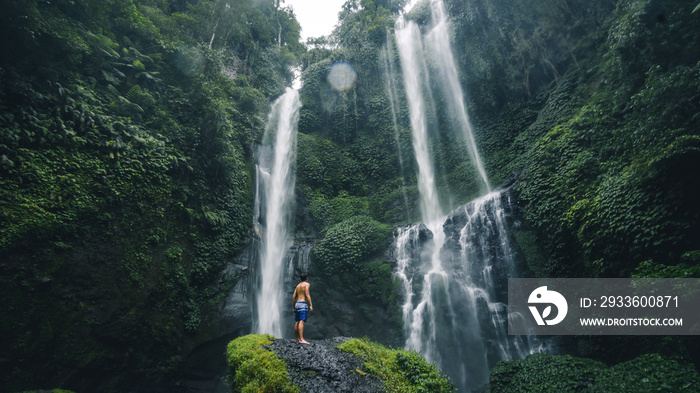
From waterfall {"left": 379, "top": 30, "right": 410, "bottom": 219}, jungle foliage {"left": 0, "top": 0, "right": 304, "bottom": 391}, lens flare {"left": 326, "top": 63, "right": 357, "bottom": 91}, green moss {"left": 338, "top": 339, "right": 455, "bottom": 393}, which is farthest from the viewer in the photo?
lens flare {"left": 326, "top": 63, "right": 357, "bottom": 91}

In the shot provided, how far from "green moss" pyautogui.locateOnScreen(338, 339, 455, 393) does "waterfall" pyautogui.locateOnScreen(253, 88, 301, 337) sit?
7.34 meters

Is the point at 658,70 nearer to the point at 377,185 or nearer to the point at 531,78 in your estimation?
the point at 531,78

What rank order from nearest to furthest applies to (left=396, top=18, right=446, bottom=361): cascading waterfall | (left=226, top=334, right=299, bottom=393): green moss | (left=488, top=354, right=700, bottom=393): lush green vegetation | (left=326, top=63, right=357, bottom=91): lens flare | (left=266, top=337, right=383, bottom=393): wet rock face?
(left=226, top=334, right=299, bottom=393): green moss, (left=266, top=337, right=383, bottom=393): wet rock face, (left=488, top=354, right=700, bottom=393): lush green vegetation, (left=396, top=18, right=446, bottom=361): cascading waterfall, (left=326, top=63, right=357, bottom=91): lens flare

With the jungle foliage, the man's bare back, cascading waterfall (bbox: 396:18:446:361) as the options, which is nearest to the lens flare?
cascading waterfall (bbox: 396:18:446:361)

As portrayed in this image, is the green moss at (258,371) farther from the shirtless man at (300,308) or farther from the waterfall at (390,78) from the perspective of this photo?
the waterfall at (390,78)

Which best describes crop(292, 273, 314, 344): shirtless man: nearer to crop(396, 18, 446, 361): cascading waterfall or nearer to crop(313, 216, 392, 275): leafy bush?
crop(396, 18, 446, 361): cascading waterfall

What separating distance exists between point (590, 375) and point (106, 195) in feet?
41.5

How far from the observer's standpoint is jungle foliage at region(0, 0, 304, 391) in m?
6.35

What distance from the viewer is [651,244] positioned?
6445 millimetres

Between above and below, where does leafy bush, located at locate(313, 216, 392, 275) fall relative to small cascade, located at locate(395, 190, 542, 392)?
above

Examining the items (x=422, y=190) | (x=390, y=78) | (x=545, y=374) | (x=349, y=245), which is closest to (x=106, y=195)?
(x=349, y=245)

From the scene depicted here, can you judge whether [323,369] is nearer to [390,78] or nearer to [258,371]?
[258,371]

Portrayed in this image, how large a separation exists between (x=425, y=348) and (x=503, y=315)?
9.89 feet

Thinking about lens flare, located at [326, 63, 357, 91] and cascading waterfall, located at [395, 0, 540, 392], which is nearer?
cascading waterfall, located at [395, 0, 540, 392]
